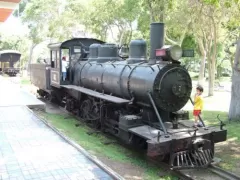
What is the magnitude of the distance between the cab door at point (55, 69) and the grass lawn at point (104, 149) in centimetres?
221

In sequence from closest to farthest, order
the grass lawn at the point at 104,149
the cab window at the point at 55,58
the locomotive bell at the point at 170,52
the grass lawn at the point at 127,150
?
the grass lawn at the point at 104,149 → the grass lawn at the point at 127,150 → the locomotive bell at the point at 170,52 → the cab window at the point at 55,58

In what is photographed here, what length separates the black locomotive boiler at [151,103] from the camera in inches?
263

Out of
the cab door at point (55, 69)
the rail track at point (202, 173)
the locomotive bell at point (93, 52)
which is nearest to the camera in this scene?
the rail track at point (202, 173)

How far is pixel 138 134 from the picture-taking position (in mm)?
6777

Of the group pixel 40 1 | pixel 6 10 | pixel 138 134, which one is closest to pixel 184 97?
pixel 138 134

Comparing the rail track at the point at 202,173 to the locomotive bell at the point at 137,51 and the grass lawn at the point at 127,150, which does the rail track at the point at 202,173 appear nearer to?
the grass lawn at the point at 127,150

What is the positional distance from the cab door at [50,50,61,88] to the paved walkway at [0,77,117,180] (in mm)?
3442

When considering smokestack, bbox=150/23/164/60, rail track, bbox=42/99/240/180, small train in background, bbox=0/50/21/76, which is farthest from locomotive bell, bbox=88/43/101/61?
small train in background, bbox=0/50/21/76

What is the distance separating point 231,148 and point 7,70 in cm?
2931

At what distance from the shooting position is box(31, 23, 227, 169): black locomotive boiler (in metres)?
6.69

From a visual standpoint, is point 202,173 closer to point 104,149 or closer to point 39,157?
point 104,149

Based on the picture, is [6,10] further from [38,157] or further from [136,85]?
[136,85]

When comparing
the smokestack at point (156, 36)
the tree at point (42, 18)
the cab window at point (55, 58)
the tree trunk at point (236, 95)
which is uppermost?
the tree at point (42, 18)

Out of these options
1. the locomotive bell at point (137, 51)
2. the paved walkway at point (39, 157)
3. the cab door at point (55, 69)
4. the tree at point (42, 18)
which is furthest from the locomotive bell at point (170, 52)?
the tree at point (42, 18)
